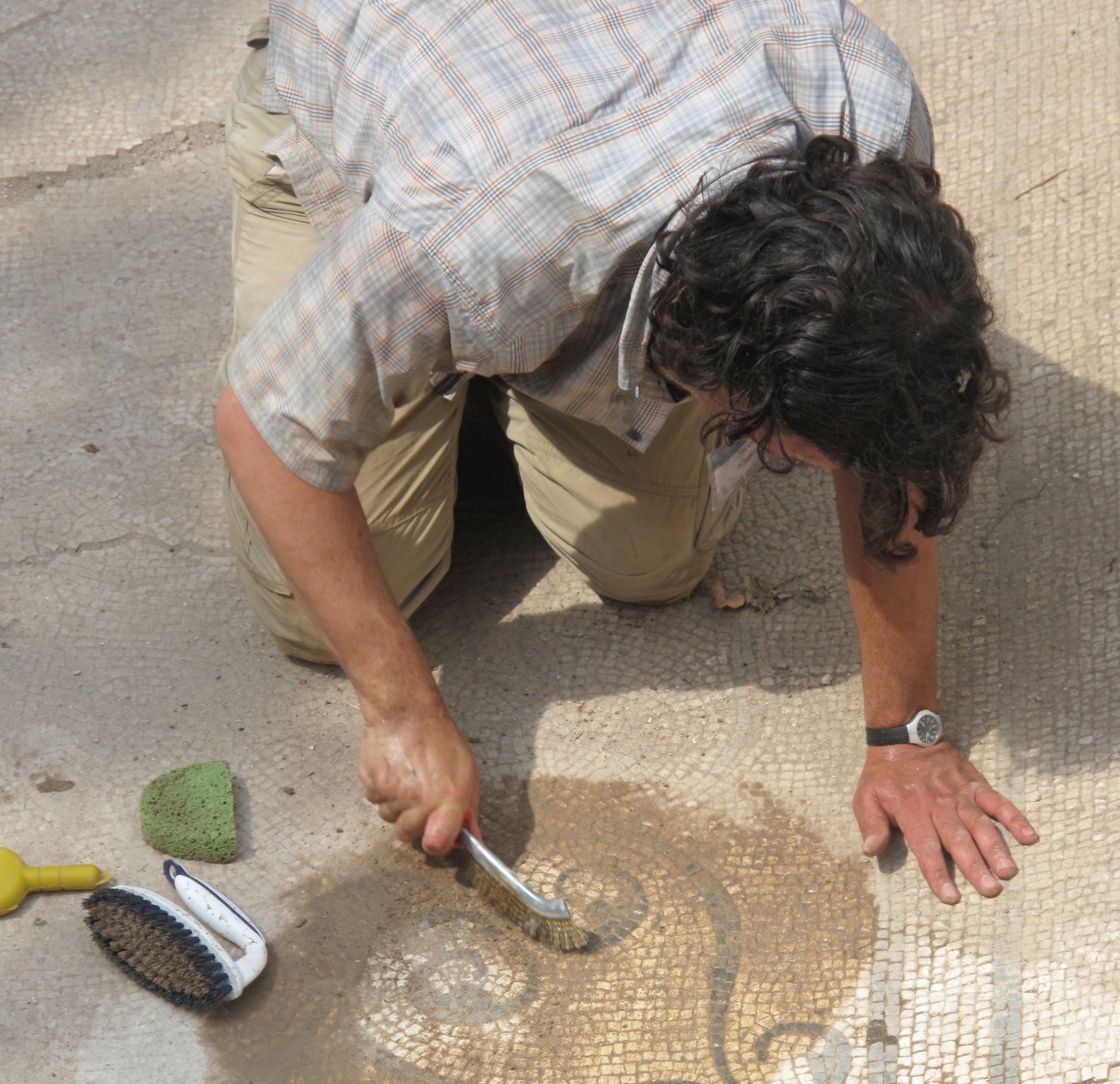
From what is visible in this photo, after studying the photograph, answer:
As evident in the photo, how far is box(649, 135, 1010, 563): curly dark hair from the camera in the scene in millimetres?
1107

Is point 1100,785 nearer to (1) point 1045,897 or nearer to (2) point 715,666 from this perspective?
(1) point 1045,897

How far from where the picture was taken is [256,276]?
1.83m

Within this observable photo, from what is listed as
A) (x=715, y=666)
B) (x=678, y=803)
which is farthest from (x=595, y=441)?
(x=678, y=803)

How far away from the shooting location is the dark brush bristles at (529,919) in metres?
1.51

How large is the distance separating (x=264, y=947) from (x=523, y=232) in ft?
Result: 2.99

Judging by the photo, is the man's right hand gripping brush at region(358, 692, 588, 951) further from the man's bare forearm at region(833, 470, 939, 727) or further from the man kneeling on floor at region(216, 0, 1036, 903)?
the man's bare forearm at region(833, 470, 939, 727)

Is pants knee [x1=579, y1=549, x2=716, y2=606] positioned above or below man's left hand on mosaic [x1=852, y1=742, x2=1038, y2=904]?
above

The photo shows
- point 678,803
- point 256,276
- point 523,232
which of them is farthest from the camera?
point 256,276

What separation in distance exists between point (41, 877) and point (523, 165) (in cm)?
106

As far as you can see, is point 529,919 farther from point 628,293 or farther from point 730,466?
point 628,293

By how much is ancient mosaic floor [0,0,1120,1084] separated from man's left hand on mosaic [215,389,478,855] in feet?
0.62

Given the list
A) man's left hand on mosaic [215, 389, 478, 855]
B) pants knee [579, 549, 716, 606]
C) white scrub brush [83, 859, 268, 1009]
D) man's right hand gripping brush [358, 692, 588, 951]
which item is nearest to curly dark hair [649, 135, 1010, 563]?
man's left hand on mosaic [215, 389, 478, 855]

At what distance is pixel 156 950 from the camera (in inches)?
58.3

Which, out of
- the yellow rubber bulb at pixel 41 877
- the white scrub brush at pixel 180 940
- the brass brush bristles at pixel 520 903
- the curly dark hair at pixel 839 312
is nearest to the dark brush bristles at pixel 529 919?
the brass brush bristles at pixel 520 903
